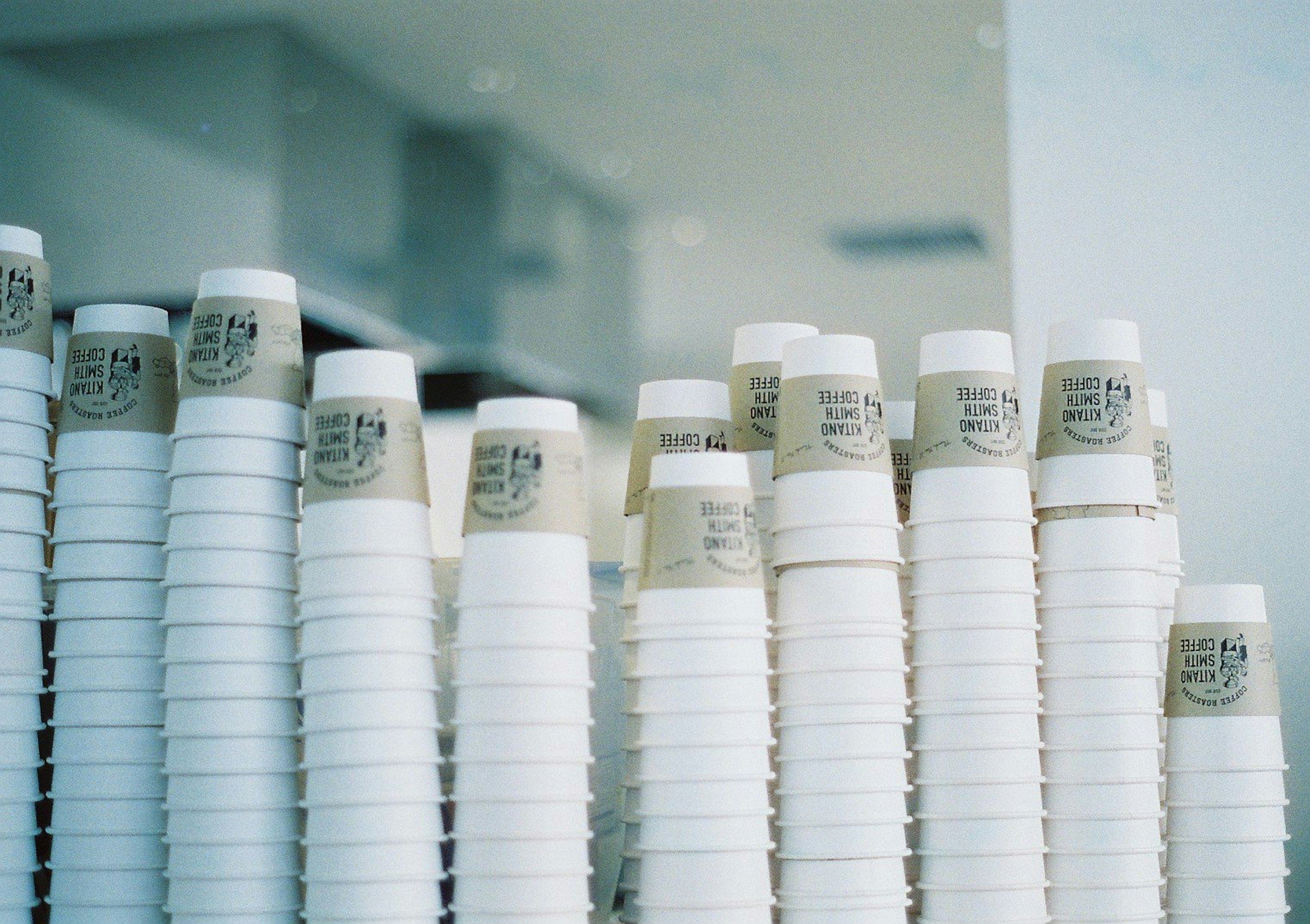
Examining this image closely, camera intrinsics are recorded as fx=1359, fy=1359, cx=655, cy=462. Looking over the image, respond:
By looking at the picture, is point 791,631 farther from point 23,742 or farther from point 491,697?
point 23,742

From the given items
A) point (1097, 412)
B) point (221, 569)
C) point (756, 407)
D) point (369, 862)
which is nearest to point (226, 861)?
point (369, 862)

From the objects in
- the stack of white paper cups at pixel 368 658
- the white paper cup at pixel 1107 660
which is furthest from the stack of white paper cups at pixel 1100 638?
the stack of white paper cups at pixel 368 658

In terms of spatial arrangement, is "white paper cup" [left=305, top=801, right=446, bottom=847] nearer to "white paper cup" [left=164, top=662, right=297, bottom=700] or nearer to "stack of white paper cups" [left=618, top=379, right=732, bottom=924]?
"white paper cup" [left=164, top=662, right=297, bottom=700]

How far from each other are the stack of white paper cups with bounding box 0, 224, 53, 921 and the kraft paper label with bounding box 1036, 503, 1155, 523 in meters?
1.00

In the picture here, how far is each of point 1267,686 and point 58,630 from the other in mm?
1186

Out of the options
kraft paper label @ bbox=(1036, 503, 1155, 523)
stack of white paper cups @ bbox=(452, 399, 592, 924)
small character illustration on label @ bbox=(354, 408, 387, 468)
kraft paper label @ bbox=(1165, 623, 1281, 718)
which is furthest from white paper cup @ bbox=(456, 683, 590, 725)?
kraft paper label @ bbox=(1165, 623, 1281, 718)

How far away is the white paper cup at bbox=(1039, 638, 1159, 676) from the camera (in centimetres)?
130

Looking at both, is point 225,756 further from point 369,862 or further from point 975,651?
point 975,651

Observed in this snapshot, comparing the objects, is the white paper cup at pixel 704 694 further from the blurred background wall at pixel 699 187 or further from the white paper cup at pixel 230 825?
the blurred background wall at pixel 699 187

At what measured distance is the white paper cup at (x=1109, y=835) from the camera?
129cm

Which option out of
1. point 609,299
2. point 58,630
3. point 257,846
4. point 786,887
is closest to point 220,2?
point 609,299

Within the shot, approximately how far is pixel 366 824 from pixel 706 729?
0.30m

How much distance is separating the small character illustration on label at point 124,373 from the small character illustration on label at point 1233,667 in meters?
1.10

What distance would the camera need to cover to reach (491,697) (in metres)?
1.16
